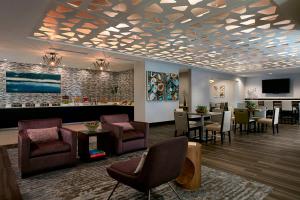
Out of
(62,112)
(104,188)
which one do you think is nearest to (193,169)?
(104,188)

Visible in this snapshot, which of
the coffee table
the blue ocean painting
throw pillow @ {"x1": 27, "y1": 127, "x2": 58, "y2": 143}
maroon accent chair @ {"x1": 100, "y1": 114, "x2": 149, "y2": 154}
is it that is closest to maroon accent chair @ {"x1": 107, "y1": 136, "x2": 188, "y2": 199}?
the coffee table

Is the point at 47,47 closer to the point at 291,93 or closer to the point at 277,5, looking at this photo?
the point at 277,5

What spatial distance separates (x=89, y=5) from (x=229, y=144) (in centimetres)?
479

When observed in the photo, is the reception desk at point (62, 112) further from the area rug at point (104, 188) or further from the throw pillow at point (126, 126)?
the area rug at point (104, 188)

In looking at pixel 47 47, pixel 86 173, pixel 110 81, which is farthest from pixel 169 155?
pixel 110 81

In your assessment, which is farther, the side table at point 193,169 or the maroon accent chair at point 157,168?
the side table at point 193,169

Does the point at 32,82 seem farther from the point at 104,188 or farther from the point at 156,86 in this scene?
the point at 104,188

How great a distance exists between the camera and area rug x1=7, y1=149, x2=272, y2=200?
2.60 m

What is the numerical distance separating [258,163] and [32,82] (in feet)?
30.1

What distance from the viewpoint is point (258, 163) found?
3920 mm

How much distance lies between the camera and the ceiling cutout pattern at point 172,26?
3.42m

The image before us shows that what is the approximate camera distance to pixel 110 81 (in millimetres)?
11484

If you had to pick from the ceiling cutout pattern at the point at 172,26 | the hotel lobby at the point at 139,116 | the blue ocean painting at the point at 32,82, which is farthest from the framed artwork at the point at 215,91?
the blue ocean painting at the point at 32,82

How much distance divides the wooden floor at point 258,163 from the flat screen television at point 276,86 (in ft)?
27.8
